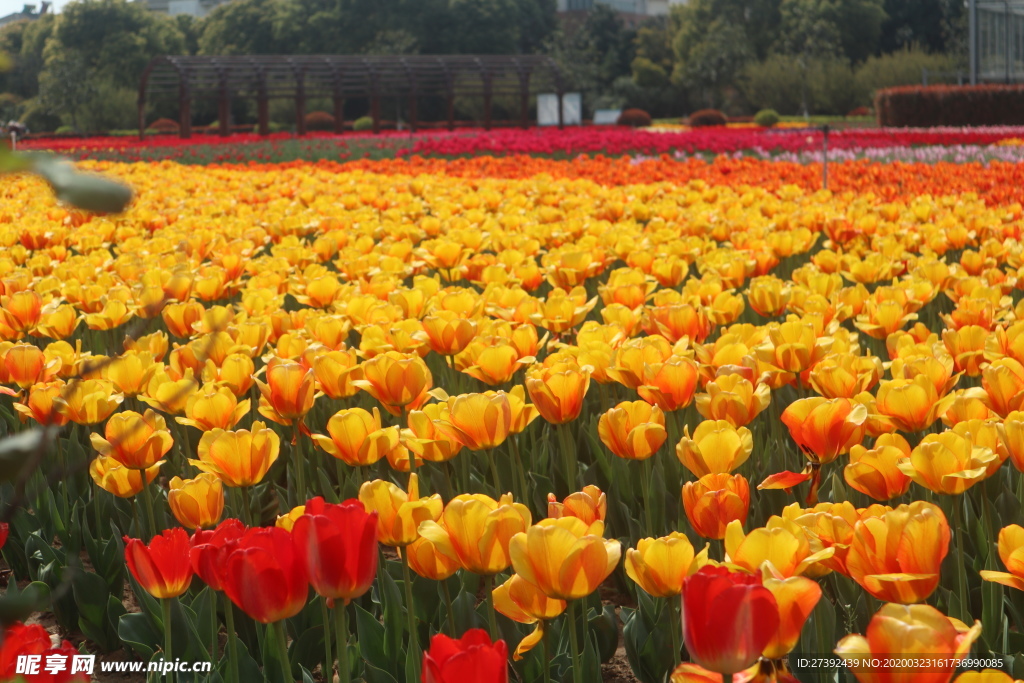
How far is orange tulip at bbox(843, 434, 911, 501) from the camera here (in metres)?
1.74

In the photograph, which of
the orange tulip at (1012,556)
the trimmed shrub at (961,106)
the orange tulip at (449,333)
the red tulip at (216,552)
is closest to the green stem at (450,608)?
the red tulip at (216,552)

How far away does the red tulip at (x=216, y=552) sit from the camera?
1331 millimetres

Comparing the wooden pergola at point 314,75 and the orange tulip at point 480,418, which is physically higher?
the wooden pergola at point 314,75

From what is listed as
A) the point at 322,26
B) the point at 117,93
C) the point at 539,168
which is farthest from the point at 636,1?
the point at 539,168

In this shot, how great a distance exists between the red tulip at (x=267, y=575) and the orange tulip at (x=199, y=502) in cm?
64

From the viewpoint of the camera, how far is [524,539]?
1.31 metres

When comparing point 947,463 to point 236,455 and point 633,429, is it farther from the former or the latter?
point 236,455

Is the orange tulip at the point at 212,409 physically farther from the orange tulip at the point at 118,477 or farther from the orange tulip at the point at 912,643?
the orange tulip at the point at 912,643

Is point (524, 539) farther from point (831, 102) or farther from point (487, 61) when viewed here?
point (831, 102)

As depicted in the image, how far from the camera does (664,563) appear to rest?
1.41m

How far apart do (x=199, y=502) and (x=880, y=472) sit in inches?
46.2

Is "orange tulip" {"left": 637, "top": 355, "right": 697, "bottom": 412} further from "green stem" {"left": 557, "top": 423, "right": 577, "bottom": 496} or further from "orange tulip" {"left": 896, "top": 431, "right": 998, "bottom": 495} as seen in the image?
"orange tulip" {"left": 896, "top": 431, "right": 998, "bottom": 495}

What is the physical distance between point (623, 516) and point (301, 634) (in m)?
0.82

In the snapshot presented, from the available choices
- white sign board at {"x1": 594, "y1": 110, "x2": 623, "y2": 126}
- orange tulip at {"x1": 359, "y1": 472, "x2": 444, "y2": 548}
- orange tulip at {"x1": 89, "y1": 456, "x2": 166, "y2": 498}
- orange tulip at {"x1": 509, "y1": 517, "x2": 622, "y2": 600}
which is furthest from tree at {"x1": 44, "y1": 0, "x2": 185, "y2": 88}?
orange tulip at {"x1": 509, "y1": 517, "x2": 622, "y2": 600}
